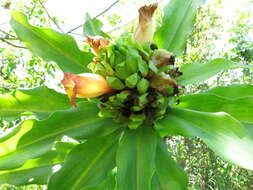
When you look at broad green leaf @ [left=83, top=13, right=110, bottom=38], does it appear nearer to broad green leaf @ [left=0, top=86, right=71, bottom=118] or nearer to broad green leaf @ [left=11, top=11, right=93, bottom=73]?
broad green leaf @ [left=11, top=11, right=93, bottom=73]

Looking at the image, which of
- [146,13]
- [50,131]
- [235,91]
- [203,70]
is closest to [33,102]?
[50,131]

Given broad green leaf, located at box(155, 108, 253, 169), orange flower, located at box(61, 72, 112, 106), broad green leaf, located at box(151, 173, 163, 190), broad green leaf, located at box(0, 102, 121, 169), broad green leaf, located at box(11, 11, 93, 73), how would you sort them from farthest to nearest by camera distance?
broad green leaf, located at box(11, 11, 93, 73) < broad green leaf, located at box(151, 173, 163, 190) < broad green leaf, located at box(0, 102, 121, 169) < orange flower, located at box(61, 72, 112, 106) < broad green leaf, located at box(155, 108, 253, 169)

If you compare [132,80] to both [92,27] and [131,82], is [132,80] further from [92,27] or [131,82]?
[92,27]

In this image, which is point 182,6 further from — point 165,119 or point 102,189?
point 102,189

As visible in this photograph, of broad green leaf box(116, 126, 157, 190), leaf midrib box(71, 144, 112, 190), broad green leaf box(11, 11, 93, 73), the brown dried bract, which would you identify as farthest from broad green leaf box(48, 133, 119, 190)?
the brown dried bract

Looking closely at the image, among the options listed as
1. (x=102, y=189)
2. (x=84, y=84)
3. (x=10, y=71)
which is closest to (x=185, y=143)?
(x=10, y=71)

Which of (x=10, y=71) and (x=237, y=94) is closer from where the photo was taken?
(x=237, y=94)
